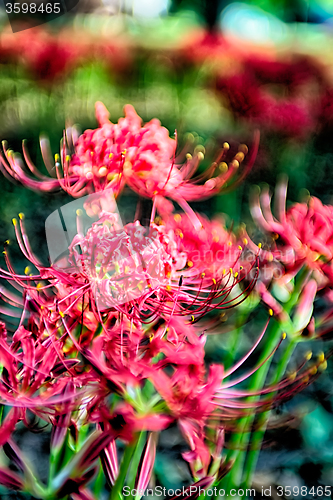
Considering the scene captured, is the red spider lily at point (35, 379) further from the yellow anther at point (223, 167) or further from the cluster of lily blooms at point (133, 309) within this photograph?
the yellow anther at point (223, 167)

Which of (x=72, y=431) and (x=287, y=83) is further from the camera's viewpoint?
(x=287, y=83)

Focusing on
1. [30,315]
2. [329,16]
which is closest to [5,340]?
[30,315]

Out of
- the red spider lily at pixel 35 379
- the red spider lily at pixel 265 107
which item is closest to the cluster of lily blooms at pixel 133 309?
the red spider lily at pixel 35 379

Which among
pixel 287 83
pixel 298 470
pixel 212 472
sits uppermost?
pixel 287 83

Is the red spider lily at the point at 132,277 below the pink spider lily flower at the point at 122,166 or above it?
below

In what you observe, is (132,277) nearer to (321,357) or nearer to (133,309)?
(133,309)

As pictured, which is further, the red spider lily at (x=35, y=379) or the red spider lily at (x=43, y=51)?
the red spider lily at (x=43, y=51)

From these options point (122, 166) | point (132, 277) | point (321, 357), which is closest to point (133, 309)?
point (132, 277)

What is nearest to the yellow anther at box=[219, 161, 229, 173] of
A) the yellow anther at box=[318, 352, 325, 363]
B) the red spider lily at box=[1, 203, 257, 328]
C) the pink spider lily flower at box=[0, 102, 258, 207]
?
the pink spider lily flower at box=[0, 102, 258, 207]

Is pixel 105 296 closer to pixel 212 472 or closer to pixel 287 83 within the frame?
pixel 212 472
